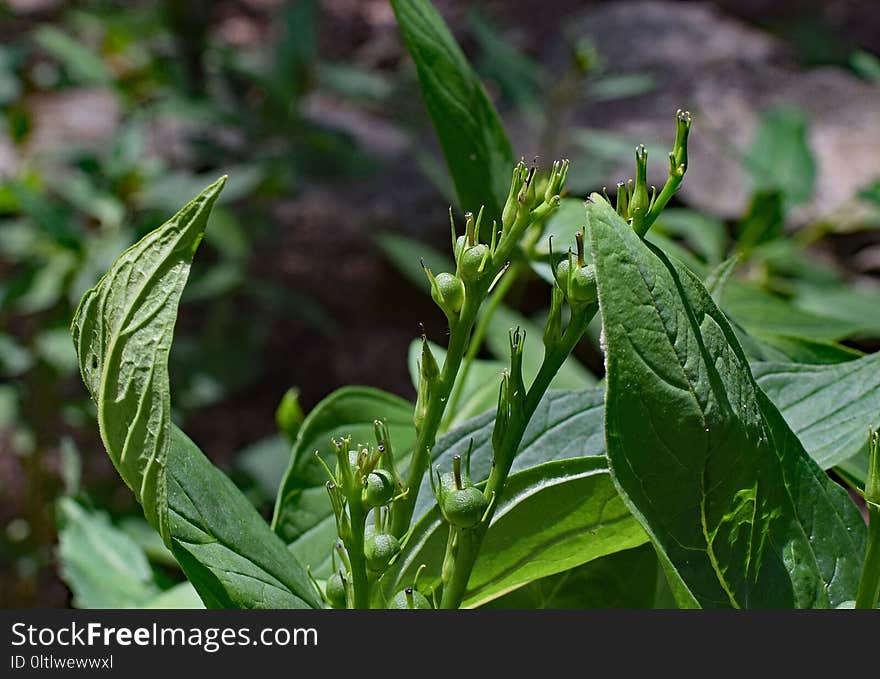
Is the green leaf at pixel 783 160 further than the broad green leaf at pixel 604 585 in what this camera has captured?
Yes

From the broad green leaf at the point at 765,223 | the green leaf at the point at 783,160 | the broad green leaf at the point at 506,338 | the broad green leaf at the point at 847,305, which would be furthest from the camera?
→ the green leaf at the point at 783,160

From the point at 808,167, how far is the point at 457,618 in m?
1.09

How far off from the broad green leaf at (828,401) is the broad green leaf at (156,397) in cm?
24

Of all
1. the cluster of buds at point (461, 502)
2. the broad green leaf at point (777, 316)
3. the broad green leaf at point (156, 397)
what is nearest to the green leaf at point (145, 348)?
the broad green leaf at point (156, 397)

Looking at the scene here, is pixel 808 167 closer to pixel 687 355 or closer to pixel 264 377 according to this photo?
pixel 687 355

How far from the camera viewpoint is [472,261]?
1.27 ft

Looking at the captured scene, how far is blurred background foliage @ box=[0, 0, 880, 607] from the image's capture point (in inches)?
50.3

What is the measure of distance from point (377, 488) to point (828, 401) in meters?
0.22

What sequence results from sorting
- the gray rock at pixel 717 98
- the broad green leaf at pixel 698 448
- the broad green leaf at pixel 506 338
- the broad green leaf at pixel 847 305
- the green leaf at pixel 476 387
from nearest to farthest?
the broad green leaf at pixel 698 448, the green leaf at pixel 476 387, the broad green leaf at pixel 506 338, the broad green leaf at pixel 847 305, the gray rock at pixel 717 98

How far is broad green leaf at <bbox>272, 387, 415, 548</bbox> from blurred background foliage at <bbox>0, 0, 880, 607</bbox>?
0.09 meters

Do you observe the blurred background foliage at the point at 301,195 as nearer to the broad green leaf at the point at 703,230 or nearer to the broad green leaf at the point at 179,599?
the broad green leaf at the point at 703,230

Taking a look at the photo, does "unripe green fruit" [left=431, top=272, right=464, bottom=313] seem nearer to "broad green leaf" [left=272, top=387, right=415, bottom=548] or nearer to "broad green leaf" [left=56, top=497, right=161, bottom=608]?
"broad green leaf" [left=272, top=387, right=415, bottom=548]

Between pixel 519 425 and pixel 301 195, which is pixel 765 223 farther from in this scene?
pixel 301 195

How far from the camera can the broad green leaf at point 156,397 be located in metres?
0.38
